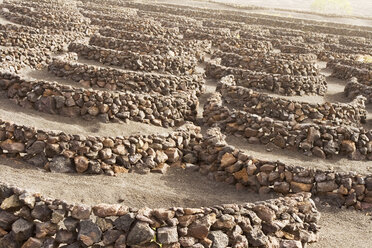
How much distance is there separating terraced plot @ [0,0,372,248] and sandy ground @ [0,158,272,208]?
0.05 meters

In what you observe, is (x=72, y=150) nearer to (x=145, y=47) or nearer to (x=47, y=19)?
(x=145, y=47)

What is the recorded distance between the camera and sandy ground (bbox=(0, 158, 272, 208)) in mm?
10836

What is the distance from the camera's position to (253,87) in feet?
75.0

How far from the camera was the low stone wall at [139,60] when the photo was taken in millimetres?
23062

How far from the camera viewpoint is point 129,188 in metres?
11.5

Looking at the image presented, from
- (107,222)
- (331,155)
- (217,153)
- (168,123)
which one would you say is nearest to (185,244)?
(107,222)

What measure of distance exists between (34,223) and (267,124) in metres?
9.28

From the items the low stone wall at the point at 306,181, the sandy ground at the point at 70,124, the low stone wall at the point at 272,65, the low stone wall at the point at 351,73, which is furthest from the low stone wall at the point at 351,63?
the low stone wall at the point at 306,181

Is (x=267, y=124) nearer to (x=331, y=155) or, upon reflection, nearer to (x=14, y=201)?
(x=331, y=155)

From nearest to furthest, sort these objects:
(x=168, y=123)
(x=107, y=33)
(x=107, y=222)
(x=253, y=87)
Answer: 1. (x=107, y=222)
2. (x=168, y=123)
3. (x=253, y=87)
4. (x=107, y=33)

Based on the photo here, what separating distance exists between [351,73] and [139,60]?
45.1 feet

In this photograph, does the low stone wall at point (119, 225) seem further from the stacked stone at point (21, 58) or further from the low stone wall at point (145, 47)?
the low stone wall at point (145, 47)

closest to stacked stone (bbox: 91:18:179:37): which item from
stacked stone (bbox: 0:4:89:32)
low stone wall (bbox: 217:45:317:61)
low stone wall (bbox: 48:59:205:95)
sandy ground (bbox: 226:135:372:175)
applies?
stacked stone (bbox: 0:4:89:32)

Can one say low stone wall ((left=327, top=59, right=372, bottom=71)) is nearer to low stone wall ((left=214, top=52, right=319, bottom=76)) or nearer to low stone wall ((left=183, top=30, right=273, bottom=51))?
low stone wall ((left=183, top=30, right=273, bottom=51))
